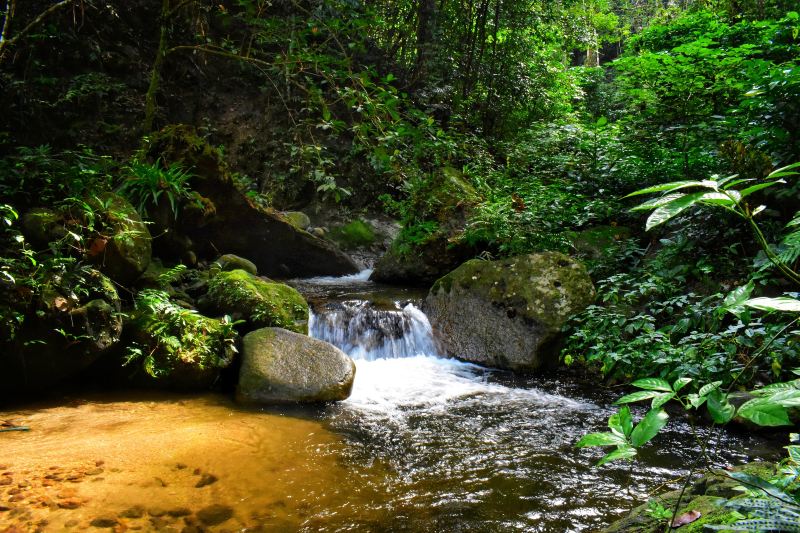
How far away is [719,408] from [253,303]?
5.23 m

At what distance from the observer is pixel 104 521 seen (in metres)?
2.67

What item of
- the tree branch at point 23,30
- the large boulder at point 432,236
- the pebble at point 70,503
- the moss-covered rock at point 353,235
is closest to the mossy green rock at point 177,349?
the pebble at point 70,503

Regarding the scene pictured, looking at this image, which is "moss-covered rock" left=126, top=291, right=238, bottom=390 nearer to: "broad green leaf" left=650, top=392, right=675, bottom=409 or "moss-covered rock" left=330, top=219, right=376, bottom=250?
"broad green leaf" left=650, top=392, right=675, bottom=409

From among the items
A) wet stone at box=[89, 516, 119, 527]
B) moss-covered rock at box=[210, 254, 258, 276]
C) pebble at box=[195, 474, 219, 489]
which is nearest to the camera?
wet stone at box=[89, 516, 119, 527]

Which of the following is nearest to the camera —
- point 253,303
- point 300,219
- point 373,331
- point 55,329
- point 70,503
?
point 70,503

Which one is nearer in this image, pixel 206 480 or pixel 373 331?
pixel 206 480

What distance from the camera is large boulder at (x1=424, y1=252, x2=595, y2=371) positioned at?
6164 mm

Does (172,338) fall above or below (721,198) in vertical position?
below

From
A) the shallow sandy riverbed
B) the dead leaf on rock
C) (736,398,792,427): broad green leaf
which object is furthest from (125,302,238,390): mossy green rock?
(736,398,792,427): broad green leaf

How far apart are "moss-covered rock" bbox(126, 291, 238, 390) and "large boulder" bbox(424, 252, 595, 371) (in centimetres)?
303

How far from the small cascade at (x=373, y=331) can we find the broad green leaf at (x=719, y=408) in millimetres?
5463

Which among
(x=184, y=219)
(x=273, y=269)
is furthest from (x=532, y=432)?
(x=273, y=269)

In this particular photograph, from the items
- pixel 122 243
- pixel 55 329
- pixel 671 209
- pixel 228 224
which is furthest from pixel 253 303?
pixel 671 209

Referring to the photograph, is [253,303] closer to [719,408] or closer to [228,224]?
[228,224]
